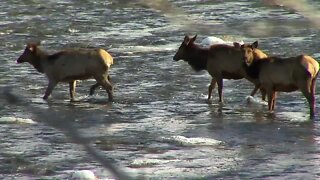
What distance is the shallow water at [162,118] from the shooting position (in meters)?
9.50

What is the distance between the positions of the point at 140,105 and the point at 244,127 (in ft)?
7.48

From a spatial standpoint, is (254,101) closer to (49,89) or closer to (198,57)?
(198,57)

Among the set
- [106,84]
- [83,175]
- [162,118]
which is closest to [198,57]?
[106,84]

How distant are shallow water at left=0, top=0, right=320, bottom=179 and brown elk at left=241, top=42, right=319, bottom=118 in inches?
12.6

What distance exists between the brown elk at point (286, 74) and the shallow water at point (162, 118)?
32 cm

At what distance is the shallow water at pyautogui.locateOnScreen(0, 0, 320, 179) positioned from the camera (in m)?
9.50

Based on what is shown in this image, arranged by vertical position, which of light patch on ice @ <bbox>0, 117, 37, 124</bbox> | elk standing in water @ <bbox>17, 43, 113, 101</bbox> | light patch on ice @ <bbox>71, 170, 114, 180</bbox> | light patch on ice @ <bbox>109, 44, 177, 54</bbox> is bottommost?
light patch on ice @ <bbox>109, 44, 177, 54</bbox>

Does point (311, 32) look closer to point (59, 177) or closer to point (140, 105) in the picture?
point (140, 105)

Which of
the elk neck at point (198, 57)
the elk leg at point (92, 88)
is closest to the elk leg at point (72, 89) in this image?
the elk leg at point (92, 88)

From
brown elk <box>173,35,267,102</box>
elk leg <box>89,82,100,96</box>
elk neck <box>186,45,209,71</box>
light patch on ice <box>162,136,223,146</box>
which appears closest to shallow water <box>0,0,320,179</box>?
light patch on ice <box>162,136,223,146</box>

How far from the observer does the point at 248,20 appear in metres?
21.9

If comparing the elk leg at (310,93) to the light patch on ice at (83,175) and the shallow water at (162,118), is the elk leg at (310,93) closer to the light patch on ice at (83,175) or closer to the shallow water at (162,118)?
the shallow water at (162,118)

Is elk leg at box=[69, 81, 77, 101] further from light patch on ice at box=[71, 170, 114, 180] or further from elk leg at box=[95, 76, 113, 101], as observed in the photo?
light patch on ice at box=[71, 170, 114, 180]

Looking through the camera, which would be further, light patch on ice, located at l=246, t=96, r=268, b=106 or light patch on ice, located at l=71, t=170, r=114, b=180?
light patch on ice, located at l=246, t=96, r=268, b=106
